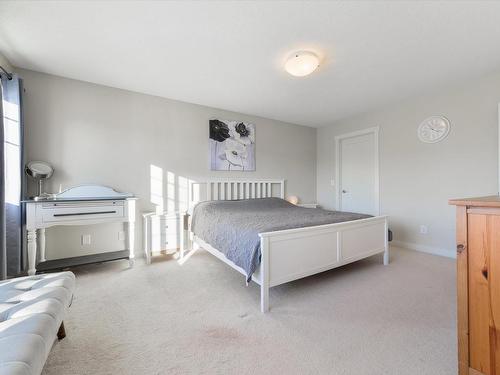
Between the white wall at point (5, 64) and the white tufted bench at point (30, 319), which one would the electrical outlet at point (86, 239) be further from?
the white wall at point (5, 64)

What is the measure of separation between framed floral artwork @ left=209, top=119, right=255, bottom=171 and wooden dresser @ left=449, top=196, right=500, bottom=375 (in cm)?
311

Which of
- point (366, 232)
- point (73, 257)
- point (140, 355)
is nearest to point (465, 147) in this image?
point (366, 232)

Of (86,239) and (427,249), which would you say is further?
(427,249)

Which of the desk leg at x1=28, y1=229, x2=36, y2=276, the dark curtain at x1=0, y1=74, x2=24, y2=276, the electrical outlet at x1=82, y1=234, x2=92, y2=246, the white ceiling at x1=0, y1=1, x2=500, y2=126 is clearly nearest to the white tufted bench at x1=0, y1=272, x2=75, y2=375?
the desk leg at x1=28, y1=229, x2=36, y2=276

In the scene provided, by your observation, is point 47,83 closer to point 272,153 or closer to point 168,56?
point 168,56

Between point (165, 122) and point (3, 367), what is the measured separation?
3066 mm

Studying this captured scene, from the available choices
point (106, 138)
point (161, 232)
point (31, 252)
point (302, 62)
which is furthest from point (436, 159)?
point (31, 252)

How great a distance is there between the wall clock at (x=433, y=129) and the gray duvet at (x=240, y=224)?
5.70 ft

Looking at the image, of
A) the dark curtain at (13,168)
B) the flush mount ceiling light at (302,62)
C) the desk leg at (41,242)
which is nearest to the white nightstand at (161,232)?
the desk leg at (41,242)

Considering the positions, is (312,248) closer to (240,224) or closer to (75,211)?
(240,224)

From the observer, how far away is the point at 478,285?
0.98m

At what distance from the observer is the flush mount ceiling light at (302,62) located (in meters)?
2.16

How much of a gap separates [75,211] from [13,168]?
0.66 m

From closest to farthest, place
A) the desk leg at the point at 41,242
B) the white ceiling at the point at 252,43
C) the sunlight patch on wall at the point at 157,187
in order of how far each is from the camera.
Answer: the white ceiling at the point at 252,43 → the desk leg at the point at 41,242 → the sunlight patch on wall at the point at 157,187
